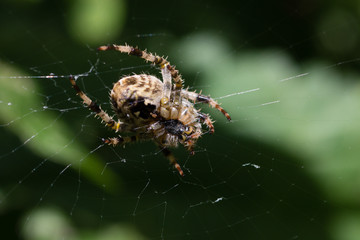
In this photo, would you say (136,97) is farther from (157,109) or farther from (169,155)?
(169,155)

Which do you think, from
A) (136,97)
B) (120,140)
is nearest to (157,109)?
(136,97)

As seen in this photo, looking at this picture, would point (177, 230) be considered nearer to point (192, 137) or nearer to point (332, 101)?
point (192, 137)

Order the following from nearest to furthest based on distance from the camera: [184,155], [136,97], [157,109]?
[136,97] → [157,109] → [184,155]

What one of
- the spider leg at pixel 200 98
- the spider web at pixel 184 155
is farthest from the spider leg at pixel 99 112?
the spider leg at pixel 200 98

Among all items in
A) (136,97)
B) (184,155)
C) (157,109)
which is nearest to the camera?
(136,97)

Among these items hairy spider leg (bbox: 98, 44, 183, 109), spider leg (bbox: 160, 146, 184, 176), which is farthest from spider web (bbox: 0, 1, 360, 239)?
hairy spider leg (bbox: 98, 44, 183, 109)

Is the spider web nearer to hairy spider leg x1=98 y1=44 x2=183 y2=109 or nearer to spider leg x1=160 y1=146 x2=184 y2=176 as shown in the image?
spider leg x1=160 y1=146 x2=184 y2=176

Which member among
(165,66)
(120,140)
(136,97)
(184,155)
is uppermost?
(165,66)
